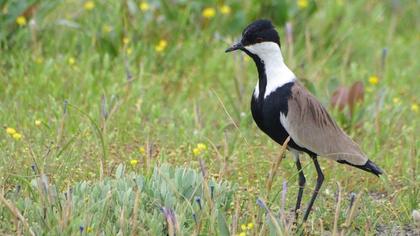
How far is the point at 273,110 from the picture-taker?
4.33 metres

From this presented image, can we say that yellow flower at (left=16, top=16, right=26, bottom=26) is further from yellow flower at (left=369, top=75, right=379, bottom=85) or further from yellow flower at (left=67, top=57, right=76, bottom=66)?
yellow flower at (left=369, top=75, right=379, bottom=85)

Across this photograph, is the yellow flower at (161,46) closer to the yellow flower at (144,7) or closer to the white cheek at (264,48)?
the yellow flower at (144,7)

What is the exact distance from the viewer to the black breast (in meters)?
4.33

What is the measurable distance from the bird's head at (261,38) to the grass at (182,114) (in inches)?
12.0

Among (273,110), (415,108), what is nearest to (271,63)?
(273,110)

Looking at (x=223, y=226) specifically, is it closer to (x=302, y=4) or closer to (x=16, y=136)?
(x=16, y=136)

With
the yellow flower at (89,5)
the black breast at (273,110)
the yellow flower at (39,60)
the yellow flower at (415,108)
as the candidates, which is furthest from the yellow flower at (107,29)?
the black breast at (273,110)

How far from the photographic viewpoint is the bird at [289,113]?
171 inches

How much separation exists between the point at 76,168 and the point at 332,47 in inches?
119

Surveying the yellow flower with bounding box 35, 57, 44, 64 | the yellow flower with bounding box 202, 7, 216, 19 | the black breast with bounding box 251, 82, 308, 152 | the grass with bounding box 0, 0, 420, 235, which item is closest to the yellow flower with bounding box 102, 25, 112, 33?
the grass with bounding box 0, 0, 420, 235

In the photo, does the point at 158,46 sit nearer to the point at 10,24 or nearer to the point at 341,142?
the point at 10,24

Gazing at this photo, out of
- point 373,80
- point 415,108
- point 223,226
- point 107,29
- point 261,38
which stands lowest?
point 223,226

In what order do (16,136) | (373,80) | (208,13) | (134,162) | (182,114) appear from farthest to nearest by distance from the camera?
(208,13) < (373,80) < (182,114) < (16,136) < (134,162)

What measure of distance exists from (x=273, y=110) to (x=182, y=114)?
150 cm
